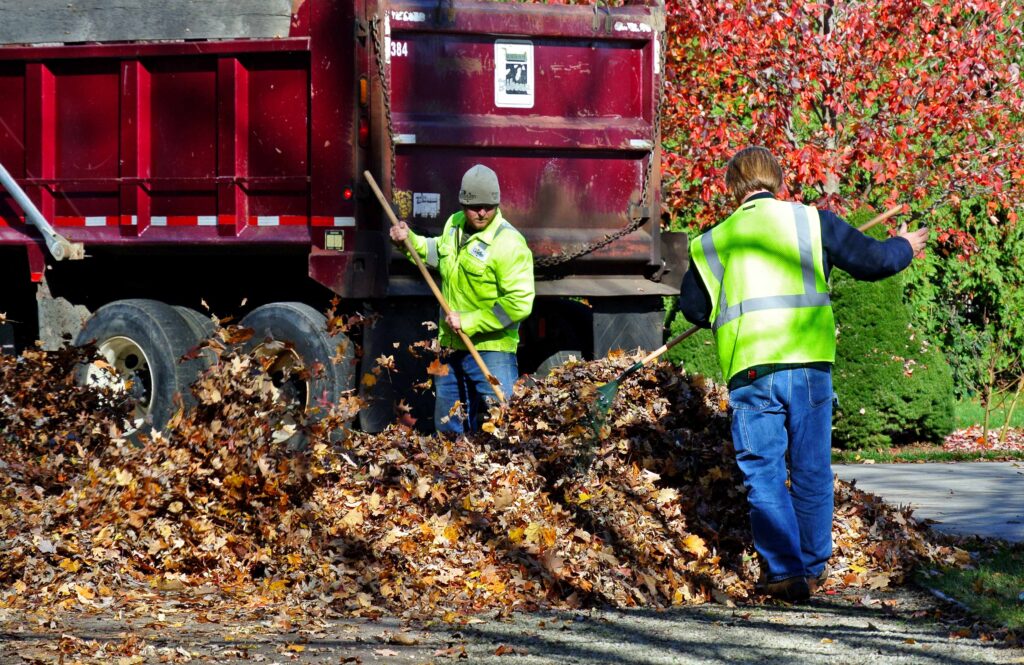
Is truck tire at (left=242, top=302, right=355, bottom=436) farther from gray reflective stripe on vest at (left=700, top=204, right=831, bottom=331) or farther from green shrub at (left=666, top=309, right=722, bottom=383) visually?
green shrub at (left=666, top=309, right=722, bottom=383)

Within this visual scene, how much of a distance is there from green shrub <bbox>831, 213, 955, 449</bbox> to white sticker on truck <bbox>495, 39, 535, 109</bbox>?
3.99 metres

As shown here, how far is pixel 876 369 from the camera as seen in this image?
1185cm

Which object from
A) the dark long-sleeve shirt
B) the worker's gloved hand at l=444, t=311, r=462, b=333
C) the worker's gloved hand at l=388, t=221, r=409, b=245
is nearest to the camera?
the dark long-sleeve shirt

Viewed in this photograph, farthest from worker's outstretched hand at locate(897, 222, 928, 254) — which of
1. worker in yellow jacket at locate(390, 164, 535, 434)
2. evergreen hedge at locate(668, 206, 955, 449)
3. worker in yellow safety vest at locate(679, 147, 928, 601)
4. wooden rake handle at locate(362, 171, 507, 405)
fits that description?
evergreen hedge at locate(668, 206, 955, 449)

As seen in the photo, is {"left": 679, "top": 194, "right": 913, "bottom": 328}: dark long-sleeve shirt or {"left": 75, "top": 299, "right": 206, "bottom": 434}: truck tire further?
{"left": 75, "top": 299, "right": 206, "bottom": 434}: truck tire

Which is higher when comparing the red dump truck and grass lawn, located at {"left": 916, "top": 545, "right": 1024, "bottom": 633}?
the red dump truck

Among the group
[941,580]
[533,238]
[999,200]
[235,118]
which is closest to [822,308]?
[941,580]

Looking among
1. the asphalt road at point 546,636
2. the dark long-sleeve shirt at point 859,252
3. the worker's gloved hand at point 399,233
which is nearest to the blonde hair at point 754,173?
the dark long-sleeve shirt at point 859,252

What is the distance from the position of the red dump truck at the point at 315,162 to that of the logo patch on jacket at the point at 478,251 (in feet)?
3.75

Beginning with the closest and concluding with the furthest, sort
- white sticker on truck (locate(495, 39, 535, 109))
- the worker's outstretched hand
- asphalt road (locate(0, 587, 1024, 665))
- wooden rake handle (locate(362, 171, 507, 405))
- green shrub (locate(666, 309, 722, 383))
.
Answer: asphalt road (locate(0, 587, 1024, 665)) < the worker's outstretched hand < wooden rake handle (locate(362, 171, 507, 405)) < white sticker on truck (locate(495, 39, 535, 109)) < green shrub (locate(666, 309, 722, 383))

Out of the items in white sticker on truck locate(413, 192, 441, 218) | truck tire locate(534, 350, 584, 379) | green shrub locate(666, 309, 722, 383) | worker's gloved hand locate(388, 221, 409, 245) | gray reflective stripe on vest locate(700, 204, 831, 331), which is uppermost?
white sticker on truck locate(413, 192, 441, 218)

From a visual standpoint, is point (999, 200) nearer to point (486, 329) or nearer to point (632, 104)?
point (632, 104)

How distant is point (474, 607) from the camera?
5.64 metres

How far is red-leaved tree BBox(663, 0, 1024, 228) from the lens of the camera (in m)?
11.0
